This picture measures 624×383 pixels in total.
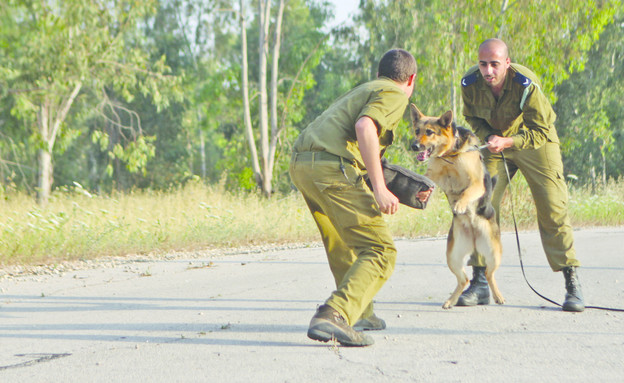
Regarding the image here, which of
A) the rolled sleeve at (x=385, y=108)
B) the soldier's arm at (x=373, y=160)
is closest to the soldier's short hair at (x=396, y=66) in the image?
the rolled sleeve at (x=385, y=108)

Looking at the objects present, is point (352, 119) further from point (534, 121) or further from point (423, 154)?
point (534, 121)

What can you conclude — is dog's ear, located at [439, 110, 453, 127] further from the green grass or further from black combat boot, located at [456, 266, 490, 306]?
the green grass

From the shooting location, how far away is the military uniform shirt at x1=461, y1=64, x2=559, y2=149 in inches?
216

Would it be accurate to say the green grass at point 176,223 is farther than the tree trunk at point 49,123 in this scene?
No

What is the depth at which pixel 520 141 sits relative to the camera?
544 cm

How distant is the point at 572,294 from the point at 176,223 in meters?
7.62

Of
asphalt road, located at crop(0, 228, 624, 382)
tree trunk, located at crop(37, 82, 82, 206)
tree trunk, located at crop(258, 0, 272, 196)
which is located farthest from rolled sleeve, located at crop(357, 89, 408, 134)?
tree trunk, located at crop(258, 0, 272, 196)

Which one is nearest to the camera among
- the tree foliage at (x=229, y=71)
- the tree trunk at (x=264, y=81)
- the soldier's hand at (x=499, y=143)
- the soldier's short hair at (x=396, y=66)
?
the soldier's short hair at (x=396, y=66)

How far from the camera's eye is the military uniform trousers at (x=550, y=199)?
564 centimetres

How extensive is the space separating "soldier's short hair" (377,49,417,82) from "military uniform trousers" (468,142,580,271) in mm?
1839

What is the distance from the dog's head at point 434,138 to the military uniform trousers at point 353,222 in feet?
4.30

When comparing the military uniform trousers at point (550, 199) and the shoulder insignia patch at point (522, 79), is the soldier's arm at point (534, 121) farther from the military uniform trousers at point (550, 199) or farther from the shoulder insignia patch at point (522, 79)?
the military uniform trousers at point (550, 199)

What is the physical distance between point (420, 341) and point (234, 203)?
34.2 feet

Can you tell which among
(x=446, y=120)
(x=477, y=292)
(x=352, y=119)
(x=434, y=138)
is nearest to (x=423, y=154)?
(x=434, y=138)
